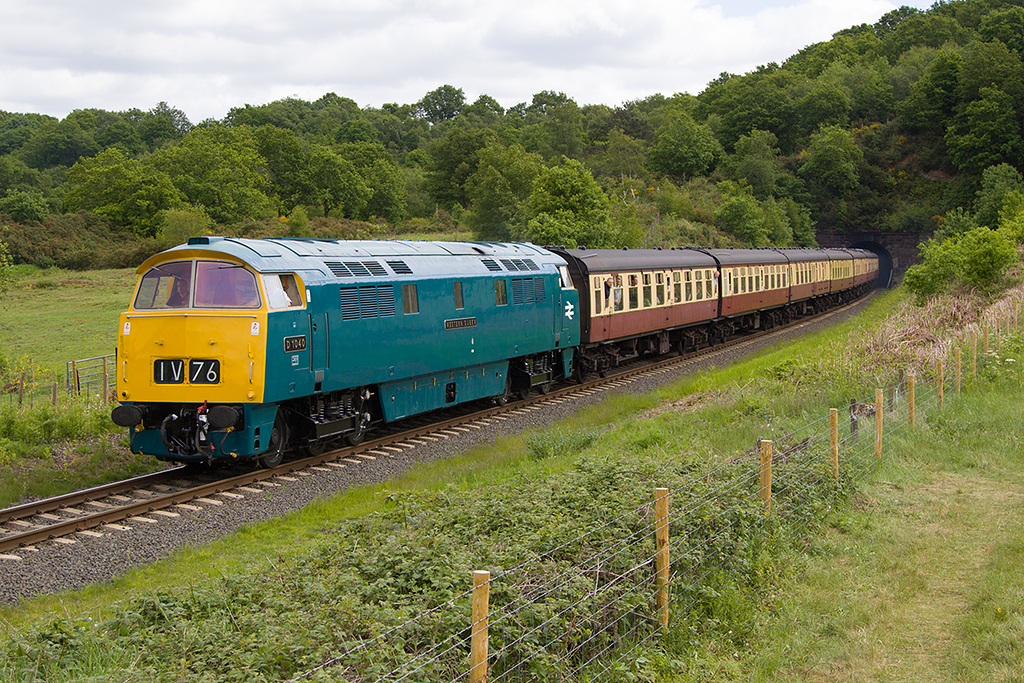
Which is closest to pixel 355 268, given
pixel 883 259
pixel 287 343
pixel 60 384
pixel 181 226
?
pixel 287 343

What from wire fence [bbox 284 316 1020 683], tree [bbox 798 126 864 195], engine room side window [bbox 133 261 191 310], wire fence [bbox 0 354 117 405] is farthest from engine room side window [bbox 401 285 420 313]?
tree [bbox 798 126 864 195]

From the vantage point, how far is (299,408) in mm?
13773

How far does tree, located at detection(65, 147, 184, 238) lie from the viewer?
5769 cm

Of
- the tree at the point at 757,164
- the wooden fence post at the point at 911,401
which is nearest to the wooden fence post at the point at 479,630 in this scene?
the wooden fence post at the point at 911,401

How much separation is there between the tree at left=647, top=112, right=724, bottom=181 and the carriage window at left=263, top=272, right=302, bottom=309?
252 feet

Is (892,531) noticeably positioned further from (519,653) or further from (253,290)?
(253,290)

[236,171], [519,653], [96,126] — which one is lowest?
[519,653]

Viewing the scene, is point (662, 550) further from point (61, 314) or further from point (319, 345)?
point (61, 314)

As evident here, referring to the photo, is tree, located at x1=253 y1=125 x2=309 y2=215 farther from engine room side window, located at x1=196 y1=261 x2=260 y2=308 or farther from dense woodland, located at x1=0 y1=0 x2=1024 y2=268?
engine room side window, located at x1=196 y1=261 x2=260 y2=308

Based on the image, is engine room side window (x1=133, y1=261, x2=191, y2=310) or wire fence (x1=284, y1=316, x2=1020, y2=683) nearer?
wire fence (x1=284, y1=316, x2=1020, y2=683)

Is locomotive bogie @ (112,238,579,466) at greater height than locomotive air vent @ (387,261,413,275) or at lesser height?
lesser

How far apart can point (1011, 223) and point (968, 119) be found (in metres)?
53.6

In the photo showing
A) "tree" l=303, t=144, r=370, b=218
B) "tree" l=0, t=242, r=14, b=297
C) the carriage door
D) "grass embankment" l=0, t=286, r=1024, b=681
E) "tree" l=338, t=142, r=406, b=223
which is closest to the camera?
"grass embankment" l=0, t=286, r=1024, b=681

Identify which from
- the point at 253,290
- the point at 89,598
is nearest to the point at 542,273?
the point at 253,290
